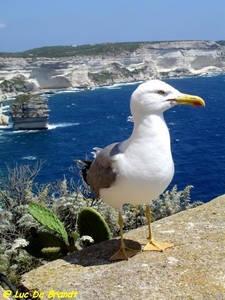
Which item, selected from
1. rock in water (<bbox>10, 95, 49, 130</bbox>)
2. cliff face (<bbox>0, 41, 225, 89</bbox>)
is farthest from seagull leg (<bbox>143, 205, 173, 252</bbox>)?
cliff face (<bbox>0, 41, 225, 89</bbox>)

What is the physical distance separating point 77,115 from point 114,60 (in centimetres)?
5177

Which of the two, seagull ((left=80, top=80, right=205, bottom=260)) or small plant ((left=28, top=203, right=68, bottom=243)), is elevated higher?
seagull ((left=80, top=80, right=205, bottom=260))

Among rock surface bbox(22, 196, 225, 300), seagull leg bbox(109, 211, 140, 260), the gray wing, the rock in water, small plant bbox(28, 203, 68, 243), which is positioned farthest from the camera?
the rock in water

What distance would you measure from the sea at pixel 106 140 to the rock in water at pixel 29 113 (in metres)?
1.22

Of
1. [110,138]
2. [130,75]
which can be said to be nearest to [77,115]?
[110,138]

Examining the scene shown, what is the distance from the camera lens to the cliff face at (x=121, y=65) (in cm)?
9606

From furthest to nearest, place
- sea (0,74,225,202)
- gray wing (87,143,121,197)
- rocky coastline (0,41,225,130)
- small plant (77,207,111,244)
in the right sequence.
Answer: rocky coastline (0,41,225,130)
sea (0,74,225,202)
small plant (77,207,111,244)
gray wing (87,143,121,197)

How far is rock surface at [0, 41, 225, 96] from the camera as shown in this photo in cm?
9606

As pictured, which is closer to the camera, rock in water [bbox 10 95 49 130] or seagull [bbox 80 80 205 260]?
seagull [bbox 80 80 205 260]

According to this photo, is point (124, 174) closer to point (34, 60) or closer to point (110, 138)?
point (110, 138)

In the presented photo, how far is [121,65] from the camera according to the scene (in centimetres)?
11056

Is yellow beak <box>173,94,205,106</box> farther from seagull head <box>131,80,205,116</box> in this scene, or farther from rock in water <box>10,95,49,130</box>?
rock in water <box>10,95,49,130</box>

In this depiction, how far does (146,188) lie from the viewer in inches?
164

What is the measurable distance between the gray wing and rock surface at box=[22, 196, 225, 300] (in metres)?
0.80
